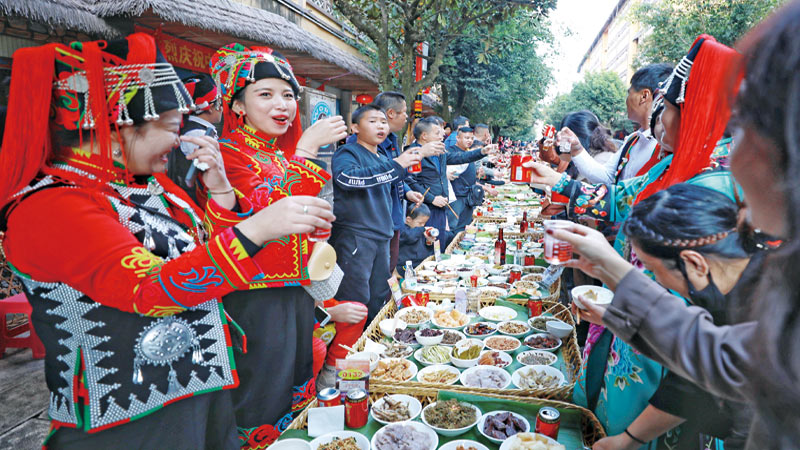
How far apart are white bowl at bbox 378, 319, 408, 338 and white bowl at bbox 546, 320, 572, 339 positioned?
968mm

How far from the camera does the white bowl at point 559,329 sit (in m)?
2.74

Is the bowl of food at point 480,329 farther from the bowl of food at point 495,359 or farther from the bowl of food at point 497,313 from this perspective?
the bowl of food at point 495,359

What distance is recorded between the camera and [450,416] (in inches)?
75.5

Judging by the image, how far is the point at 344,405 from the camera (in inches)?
76.0

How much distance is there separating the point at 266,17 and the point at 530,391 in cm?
672

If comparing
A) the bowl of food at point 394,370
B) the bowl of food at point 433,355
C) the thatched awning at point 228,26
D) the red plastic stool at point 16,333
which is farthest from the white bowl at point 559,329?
the thatched awning at point 228,26

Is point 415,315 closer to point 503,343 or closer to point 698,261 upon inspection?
point 503,343

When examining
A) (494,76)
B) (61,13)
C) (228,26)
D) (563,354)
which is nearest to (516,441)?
(563,354)

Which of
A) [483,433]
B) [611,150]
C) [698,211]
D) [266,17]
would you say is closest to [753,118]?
[698,211]

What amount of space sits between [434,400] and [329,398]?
535mm

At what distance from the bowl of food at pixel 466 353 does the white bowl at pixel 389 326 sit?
442 mm

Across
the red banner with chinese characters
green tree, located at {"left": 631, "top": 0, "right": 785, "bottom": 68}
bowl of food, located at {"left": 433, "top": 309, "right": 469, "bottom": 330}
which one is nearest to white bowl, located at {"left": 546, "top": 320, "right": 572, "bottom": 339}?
bowl of food, located at {"left": 433, "top": 309, "right": 469, "bottom": 330}

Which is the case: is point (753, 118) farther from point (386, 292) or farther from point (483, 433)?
point (386, 292)

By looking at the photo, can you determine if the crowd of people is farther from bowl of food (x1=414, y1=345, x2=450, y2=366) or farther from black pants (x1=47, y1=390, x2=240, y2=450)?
bowl of food (x1=414, y1=345, x2=450, y2=366)
